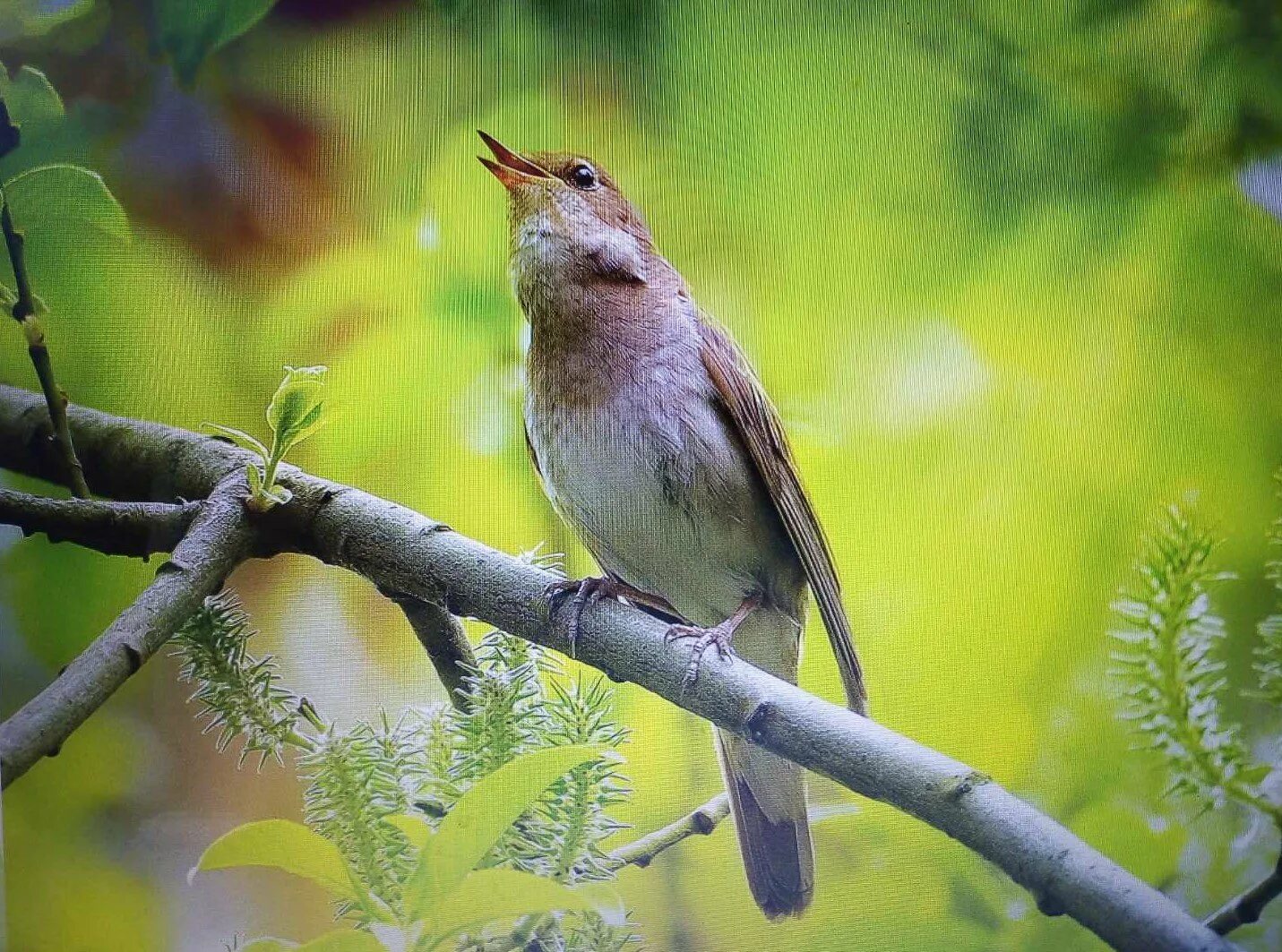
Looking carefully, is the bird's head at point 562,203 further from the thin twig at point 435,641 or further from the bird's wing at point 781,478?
the thin twig at point 435,641

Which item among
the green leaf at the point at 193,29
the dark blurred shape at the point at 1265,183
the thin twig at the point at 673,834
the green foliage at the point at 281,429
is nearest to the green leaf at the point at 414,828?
the thin twig at the point at 673,834

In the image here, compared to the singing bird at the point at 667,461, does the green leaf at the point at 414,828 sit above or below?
below

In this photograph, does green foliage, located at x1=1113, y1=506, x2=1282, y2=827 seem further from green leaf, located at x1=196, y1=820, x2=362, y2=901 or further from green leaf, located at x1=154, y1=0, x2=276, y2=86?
green leaf, located at x1=154, y1=0, x2=276, y2=86

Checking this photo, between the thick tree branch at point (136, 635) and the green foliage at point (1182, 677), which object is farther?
the green foliage at point (1182, 677)

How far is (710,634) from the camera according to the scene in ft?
2.42

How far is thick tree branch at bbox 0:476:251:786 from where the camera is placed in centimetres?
67

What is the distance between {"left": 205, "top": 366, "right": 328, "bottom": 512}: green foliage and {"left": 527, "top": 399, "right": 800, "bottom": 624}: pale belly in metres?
0.15

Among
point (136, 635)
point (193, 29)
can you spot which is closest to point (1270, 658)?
point (136, 635)

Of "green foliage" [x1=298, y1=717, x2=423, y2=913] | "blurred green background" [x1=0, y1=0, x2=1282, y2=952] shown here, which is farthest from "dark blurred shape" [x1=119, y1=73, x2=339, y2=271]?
"green foliage" [x1=298, y1=717, x2=423, y2=913]

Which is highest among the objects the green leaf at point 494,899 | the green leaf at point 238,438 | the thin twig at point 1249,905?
the thin twig at point 1249,905

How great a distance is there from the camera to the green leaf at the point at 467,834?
2.26ft

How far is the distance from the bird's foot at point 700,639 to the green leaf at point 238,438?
322mm

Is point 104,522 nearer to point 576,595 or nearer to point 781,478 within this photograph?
point 576,595

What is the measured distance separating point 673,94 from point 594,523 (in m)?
0.34
